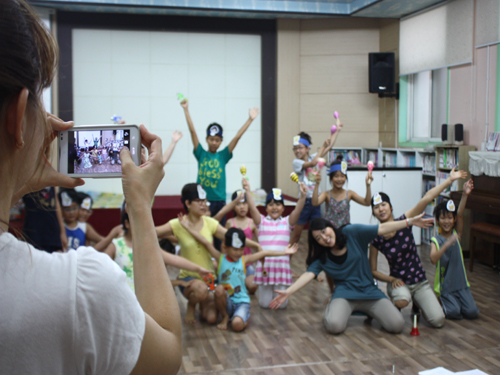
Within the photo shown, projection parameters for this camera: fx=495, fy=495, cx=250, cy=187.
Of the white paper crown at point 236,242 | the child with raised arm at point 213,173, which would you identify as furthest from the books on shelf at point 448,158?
the white paper crown at point 236,242

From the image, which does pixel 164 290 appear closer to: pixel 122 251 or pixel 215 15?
pixel 122 251

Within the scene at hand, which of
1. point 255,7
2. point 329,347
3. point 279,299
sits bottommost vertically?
point 329,347

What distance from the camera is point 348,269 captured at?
11.6 ft

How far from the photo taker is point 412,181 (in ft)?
20.4

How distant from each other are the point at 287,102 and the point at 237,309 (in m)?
5.24

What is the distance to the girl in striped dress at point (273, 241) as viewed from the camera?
3.96 metres

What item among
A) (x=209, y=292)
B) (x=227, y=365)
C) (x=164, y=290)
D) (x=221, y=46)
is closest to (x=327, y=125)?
(x=221, y=46)

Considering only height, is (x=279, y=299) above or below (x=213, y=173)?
below

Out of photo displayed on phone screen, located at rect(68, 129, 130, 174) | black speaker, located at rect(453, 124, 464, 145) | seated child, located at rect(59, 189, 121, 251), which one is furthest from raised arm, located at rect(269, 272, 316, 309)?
black speaker, located at rect(453, 124, 464, 145)

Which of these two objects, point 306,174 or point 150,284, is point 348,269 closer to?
point 306,174

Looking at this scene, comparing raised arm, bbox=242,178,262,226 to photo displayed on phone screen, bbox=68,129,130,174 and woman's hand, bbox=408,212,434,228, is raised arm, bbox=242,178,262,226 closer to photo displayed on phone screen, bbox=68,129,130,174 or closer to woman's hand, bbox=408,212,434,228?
woman's hand, bbox=408,212,434,228

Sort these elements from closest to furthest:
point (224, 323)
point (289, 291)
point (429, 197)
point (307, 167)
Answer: point (289, 291), point (224, 323), point (429, 197), point (307, 167)

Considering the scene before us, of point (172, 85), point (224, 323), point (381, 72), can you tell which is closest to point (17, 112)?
point (224, 323)

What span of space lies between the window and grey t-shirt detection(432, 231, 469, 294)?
329 cm
